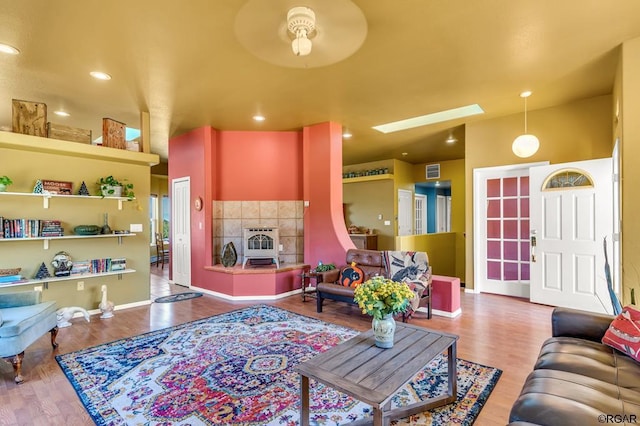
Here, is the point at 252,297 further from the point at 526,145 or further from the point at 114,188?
the point at 526,145

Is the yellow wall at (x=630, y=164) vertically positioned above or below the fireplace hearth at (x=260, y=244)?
above

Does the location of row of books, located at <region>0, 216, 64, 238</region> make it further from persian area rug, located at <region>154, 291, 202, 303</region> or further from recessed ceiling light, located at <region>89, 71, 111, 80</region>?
recessed ceiling light, located at <region>89, 71, 111, 80</region>

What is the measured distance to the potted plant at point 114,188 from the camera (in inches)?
174

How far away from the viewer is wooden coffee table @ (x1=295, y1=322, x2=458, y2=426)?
161 cm

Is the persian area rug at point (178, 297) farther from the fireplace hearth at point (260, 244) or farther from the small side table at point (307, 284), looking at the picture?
the small side table at point (307, 284)

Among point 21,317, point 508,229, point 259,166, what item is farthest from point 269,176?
point 508,229

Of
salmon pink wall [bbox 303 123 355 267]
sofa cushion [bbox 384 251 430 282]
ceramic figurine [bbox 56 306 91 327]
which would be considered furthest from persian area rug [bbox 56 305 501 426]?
salmon pink wall [bbox 303 123 355 267]

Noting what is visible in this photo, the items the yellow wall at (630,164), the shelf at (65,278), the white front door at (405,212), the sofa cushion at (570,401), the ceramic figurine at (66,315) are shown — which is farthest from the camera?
the white front door at (405,212)

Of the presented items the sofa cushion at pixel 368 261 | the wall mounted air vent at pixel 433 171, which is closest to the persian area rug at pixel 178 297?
the sofa cushion at pixel 368 261

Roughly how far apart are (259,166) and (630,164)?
196 inches

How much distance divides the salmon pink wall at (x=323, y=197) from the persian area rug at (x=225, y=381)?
6.28ft

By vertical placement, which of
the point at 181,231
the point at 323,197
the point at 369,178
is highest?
the point at 369,178

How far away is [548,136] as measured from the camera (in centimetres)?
467

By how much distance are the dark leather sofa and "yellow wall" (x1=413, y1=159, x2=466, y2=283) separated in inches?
219
